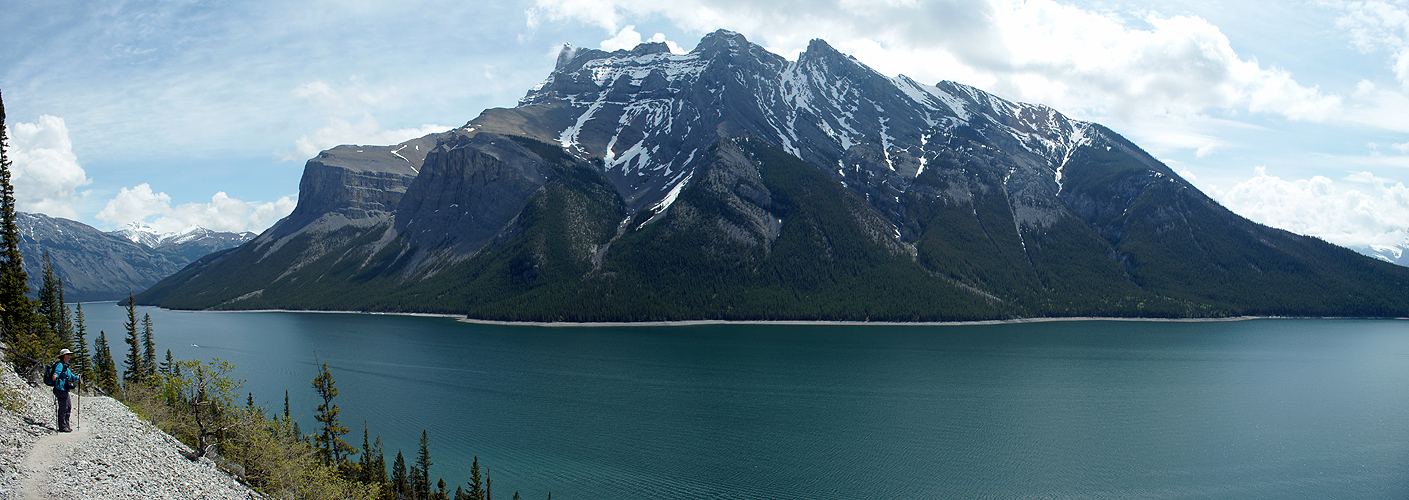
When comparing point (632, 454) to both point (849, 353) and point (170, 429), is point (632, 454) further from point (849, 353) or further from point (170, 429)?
point (849, 353)

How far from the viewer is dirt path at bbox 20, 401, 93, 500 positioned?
21141mm

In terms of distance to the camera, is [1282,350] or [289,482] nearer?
[289,482]

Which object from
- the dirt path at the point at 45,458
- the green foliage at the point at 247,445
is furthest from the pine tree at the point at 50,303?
the dirt path at the point at 45,458

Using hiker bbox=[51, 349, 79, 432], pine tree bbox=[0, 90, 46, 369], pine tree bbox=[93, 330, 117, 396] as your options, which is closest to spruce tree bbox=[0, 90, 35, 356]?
pine tree bbox=[0, 90, 46, 369]

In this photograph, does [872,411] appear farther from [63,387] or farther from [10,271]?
[10,271]

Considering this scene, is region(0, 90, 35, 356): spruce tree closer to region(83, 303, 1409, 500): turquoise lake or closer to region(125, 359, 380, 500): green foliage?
region(125, 359, 380, 500): green foliage

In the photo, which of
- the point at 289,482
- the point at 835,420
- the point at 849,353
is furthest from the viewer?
the point at 849,353

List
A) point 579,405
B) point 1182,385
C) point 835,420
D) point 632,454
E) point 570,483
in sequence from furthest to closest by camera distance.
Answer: point 1182,385 < point 579,405 < point 835,420 < point 632,454 < point 570,483

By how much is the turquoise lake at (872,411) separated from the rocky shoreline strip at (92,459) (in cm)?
2674

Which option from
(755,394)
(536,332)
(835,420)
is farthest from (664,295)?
(835,420)

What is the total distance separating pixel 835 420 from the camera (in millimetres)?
74000

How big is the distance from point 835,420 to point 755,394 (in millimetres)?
15404

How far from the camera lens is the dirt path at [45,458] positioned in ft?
69.4

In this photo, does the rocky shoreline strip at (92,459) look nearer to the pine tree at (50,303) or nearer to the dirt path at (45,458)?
the dirt path at (45,458)
